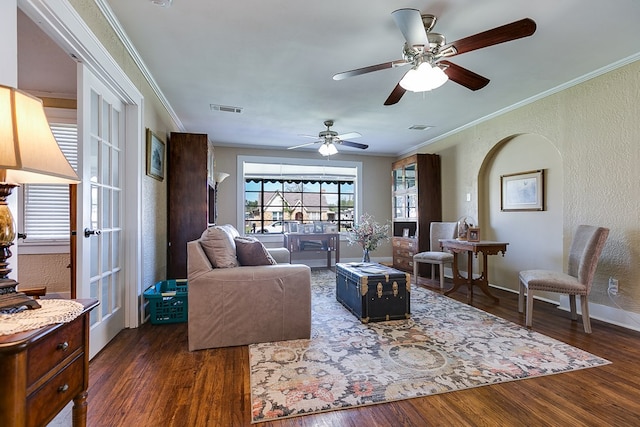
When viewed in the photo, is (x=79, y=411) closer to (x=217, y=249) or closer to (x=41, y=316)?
(x=41, y=316)

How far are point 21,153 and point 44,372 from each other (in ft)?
2.17

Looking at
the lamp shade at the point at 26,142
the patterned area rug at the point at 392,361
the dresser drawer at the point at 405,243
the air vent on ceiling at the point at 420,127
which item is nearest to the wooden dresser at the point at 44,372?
the lamp shade at the point at 26,142

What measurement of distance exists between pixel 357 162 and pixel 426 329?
4.56 metres

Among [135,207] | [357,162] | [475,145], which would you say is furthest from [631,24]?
[357,162]

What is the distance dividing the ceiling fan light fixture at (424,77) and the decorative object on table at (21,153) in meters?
2.06

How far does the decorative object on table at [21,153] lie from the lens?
34.7 inches

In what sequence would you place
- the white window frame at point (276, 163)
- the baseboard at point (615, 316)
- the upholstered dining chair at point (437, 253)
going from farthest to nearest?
the white window frame at point (276, 163) < the upholstered dining chair at point (437, 253) < the baseboard at point (615, 316)

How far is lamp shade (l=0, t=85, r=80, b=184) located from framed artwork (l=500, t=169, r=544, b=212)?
14.7 ft

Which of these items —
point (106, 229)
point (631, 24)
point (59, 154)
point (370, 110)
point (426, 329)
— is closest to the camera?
point (59, 154)

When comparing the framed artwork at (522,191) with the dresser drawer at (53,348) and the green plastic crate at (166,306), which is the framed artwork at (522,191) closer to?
the green plastic crate at (166,306)

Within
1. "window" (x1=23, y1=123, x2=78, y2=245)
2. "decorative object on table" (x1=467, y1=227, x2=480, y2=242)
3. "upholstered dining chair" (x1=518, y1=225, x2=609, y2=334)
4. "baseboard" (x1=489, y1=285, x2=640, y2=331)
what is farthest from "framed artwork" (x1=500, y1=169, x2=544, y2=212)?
"window" (x1=23, y1=123, x2=78, y2=245)

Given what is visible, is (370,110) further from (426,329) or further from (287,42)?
(426,329)

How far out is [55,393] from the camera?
1.02 m

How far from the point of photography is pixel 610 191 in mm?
2986
